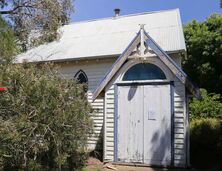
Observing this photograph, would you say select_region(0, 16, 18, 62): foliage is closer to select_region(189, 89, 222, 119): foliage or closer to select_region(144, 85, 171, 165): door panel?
select_region(144, 85, 171, 165): door panel

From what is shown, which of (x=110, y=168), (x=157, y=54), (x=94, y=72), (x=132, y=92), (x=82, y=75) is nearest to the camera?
(x=110, y=168)

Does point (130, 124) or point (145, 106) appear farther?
point (130, 124)

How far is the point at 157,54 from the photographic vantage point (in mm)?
12281

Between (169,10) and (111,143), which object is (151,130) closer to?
(111,143)

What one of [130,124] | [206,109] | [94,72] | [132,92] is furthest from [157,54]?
[206,109]

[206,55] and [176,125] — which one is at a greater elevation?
[206,55]

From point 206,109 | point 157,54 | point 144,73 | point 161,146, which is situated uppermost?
point 157,54

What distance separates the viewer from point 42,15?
1797 centimetres

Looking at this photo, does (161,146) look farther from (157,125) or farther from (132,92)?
(132,92)

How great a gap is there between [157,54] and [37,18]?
27.2 feet

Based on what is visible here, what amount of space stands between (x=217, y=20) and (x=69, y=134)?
1052 inches

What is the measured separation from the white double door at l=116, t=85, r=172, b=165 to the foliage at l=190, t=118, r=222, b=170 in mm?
1964

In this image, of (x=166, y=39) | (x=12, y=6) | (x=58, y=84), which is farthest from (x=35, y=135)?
(x=12, y=6)

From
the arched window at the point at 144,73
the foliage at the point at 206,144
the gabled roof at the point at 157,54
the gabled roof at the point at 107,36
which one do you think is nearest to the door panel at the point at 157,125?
the arched window at the point at 144,73
